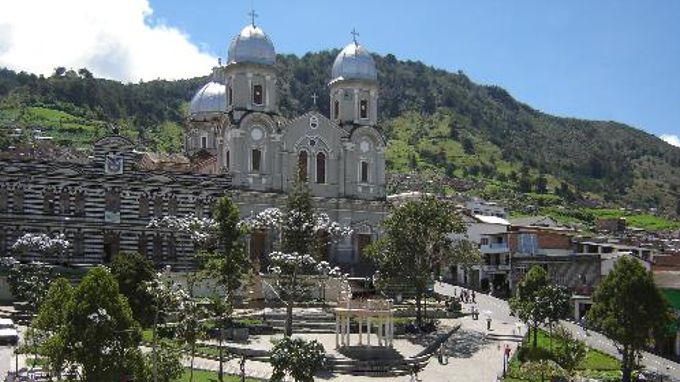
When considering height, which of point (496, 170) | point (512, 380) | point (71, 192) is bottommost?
point (512, 380)

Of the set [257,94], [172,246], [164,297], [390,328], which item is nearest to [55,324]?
[164,297]

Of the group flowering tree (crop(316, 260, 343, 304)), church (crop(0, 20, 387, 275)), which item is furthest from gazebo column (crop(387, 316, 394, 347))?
church (crop(0, 20, 387, 275))

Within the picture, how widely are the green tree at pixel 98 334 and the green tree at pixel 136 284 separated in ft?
31.5

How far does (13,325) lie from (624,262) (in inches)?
1198

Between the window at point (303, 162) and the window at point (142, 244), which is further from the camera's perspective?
the window at point (303, 162)

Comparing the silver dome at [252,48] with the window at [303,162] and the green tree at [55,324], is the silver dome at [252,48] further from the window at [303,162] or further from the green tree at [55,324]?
the green tree at [55,324]

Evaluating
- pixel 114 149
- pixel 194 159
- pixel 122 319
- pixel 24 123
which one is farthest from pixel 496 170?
pixel 122 319

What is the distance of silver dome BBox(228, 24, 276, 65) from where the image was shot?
6750 cm

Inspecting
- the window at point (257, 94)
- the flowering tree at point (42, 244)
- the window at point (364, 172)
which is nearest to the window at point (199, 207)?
the flowering tree at point (42, 244)

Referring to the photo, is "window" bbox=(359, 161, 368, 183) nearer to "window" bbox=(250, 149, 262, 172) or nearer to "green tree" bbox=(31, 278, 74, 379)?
"window" bbox=(250, 149, 262, 172)

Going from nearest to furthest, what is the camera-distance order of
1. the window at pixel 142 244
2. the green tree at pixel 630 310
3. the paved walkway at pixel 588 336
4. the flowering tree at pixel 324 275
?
the green tree at pixel 630 310 → the paved walkway at pixel 588 336 → the flowering tree at pixel 324 275 → the window at pixel 142 244

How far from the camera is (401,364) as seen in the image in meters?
44.2

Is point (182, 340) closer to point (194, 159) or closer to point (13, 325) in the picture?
point (13, 325)

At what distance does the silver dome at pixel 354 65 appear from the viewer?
72125mm
